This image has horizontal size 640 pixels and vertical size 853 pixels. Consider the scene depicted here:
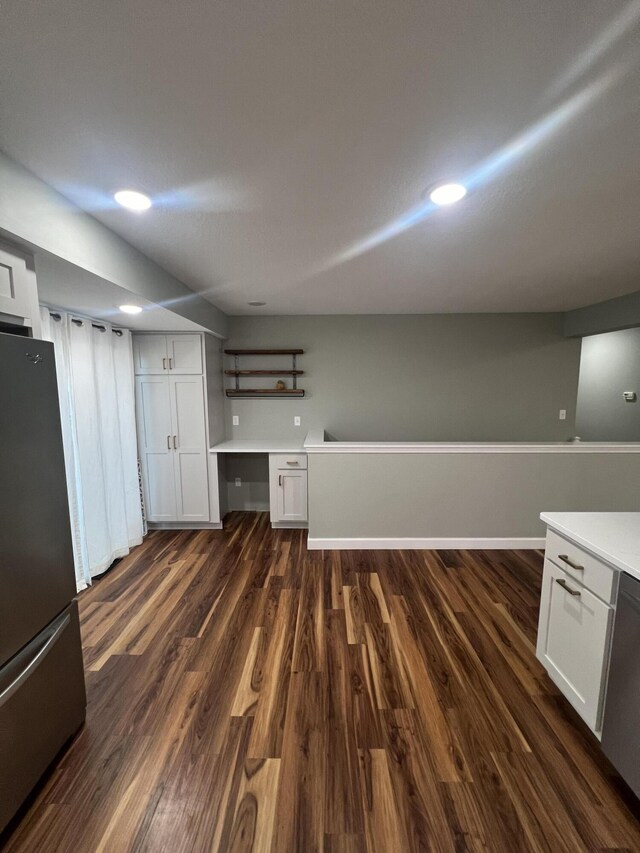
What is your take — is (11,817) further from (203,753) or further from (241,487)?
(241,487)

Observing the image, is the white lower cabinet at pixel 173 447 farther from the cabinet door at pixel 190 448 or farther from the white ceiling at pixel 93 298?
the white ceiling at pixel 93 298

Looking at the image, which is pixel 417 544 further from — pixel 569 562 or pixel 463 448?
pixel 569 562

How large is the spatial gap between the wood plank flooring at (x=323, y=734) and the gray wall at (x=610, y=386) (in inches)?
158

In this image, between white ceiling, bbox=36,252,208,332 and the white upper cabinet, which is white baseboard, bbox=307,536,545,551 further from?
the white upper cabinet

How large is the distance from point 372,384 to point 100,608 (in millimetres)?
3359

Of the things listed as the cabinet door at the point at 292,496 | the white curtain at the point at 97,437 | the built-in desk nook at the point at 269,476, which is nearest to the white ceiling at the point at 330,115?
the white curtain at the point at 97,437

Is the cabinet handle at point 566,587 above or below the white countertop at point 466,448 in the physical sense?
below

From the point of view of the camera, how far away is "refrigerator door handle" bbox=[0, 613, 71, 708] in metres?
1.18

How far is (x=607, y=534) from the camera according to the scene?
5.08ft

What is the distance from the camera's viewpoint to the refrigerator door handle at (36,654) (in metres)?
1.18

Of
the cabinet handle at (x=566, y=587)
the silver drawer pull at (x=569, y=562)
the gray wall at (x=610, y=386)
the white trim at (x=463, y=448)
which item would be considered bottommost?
the cabinet handle at (x=566, y=587)

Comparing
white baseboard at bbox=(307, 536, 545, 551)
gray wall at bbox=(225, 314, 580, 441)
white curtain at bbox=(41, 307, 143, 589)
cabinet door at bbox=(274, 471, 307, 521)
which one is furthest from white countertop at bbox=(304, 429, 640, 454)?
white curtain at bbox=(41, 307, 143, 589)

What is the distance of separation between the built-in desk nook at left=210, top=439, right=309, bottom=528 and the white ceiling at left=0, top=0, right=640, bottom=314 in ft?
7.12

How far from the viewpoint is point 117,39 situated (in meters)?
0.81
